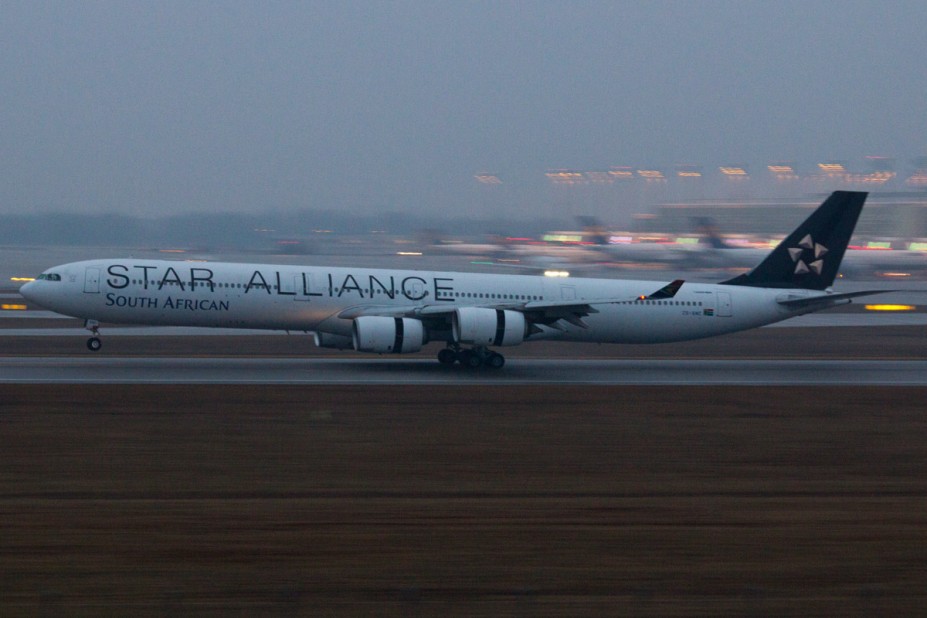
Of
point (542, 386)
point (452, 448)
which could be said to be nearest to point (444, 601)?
point (452, 448)

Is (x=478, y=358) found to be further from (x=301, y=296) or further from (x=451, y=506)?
(x=451, y=506)

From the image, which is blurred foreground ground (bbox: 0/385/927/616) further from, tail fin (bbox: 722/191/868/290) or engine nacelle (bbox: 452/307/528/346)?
tail fin (bbox: 722/191/868/290)

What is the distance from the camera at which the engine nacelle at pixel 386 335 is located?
25.9m

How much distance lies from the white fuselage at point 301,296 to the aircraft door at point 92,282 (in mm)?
29

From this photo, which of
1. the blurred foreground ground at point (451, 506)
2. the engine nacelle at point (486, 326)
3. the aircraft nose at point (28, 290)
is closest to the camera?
the blurred foreground ground at point (451, 506)

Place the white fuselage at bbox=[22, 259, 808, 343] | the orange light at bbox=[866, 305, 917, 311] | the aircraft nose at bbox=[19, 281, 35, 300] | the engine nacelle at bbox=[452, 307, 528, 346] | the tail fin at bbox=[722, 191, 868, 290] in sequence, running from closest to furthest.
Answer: the engine nacelle at bbox=[452, 307, 528, 346] < the white fuselage at bbox=[22, 259, 808, 343] < the aircraft nose at bbox=[19, 281, 35, 300] < the tail fin at bbox=[722, 191, 868, 290] < the orange light at bbox=[866, 305, 917, 311]

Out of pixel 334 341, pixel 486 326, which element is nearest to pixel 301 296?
pixel 334 341

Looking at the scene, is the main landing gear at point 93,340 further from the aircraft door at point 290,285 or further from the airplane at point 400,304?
the aircraft door at point 290,285

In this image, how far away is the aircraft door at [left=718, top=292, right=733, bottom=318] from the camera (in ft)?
101

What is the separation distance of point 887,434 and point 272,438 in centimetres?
1167

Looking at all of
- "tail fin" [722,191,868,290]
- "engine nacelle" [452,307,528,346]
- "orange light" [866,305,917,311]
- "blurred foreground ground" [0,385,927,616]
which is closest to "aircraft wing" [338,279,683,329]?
"engine nacelle" [452,307,528,346]

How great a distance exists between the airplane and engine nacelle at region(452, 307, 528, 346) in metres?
0.03

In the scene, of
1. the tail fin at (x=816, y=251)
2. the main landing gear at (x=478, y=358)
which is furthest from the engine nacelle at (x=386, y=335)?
the tail fin at (x=816, y=251)

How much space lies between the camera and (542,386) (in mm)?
24109
